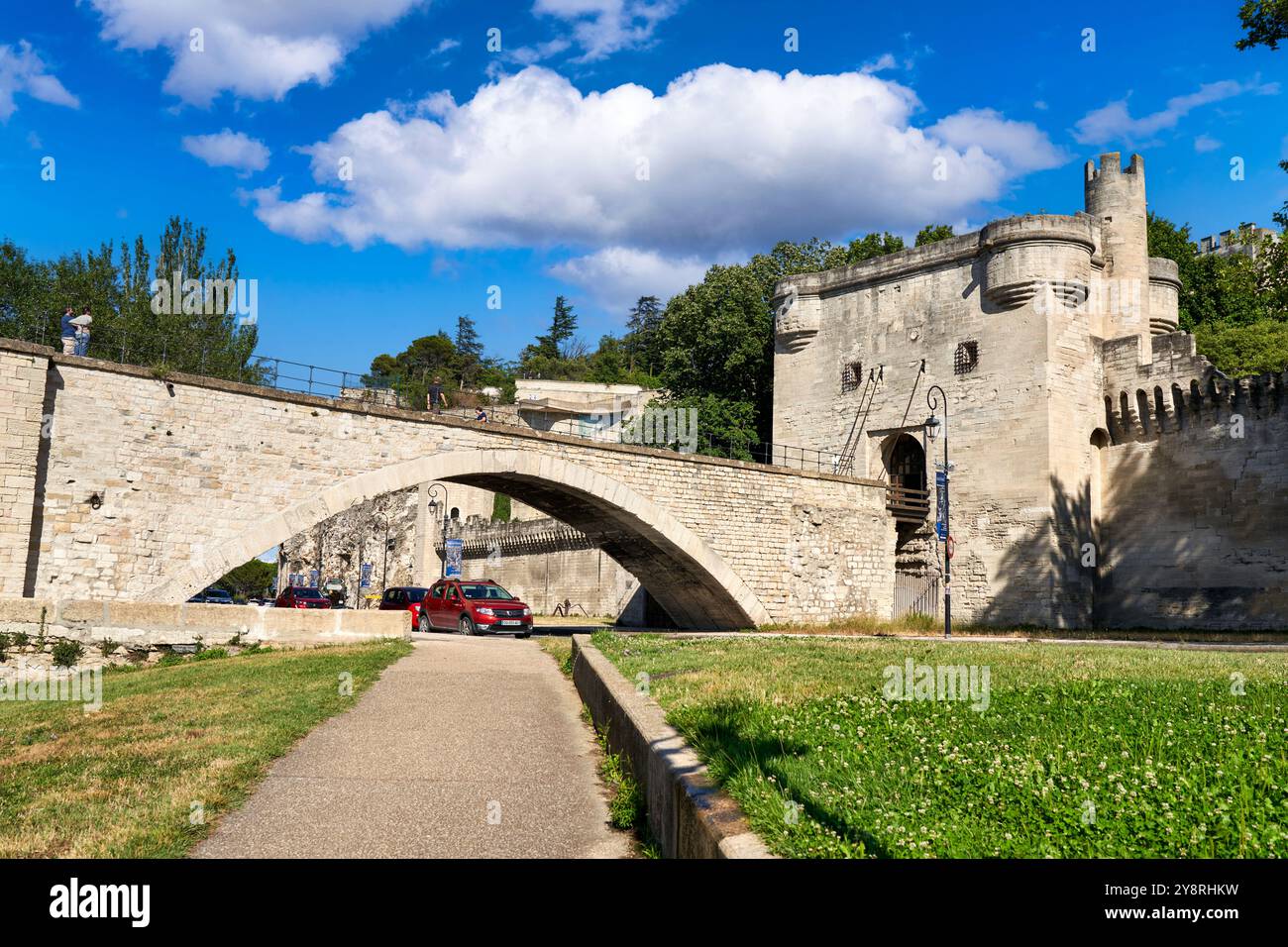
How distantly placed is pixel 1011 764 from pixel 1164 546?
25.9 m

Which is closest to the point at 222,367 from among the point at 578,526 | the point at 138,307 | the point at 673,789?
the point at 138,307

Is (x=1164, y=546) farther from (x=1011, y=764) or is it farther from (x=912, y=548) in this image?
(x=1011, y=764)

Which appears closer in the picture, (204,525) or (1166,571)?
(204,525)

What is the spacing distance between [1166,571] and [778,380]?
1366cm

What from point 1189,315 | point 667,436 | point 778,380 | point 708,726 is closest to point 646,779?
point 708,726

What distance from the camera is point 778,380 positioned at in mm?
35375

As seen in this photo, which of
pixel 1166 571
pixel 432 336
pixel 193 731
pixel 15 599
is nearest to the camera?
pixel 193 731

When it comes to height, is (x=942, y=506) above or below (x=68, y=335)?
below

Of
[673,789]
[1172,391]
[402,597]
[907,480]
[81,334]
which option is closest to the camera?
[673,789]

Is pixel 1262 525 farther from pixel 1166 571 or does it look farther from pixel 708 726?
pixel 708 726

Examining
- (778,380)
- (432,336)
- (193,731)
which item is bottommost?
(193,731)

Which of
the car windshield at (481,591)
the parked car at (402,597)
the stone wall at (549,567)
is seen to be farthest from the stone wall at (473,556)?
the car windshield at (481,591)

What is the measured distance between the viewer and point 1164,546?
27.8 m
